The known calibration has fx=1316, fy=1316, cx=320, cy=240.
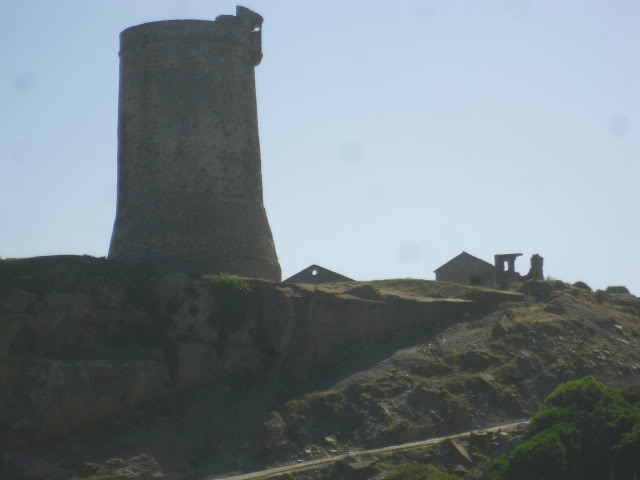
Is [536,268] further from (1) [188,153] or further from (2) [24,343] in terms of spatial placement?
(2) [24,343]

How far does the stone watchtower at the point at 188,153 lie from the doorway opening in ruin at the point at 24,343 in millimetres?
4298

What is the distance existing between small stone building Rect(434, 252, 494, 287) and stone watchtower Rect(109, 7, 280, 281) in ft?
25.6

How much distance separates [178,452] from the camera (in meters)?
23.1

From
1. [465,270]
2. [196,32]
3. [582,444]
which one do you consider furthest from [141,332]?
[465,270]

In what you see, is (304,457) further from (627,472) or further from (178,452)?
(627,472)

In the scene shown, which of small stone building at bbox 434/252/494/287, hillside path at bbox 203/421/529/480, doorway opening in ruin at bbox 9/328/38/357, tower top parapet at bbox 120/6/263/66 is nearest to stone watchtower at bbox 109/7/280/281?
tower top parapet at bbox 120/6/263/66

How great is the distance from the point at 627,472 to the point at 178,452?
25.2ft

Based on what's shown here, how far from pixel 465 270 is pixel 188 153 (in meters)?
10.2

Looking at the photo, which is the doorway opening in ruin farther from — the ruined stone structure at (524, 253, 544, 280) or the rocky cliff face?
the ruined stone structure at (524, 253, 544, 280)

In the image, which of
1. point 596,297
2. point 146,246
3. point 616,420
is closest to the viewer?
point 616,420

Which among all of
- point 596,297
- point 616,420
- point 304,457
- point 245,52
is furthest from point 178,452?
point 596,297

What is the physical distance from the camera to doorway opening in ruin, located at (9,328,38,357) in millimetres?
23312

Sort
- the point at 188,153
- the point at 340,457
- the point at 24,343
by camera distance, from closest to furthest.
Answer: the point at 340,457, the point at 24,343, the point at 188,153

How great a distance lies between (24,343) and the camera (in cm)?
2359
